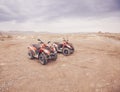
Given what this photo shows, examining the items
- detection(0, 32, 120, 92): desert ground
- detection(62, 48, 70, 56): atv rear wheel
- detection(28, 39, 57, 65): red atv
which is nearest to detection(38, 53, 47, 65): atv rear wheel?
detection(28, 39, 57, 65): red atv

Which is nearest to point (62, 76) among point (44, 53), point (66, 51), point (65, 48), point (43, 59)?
point (43, 59)

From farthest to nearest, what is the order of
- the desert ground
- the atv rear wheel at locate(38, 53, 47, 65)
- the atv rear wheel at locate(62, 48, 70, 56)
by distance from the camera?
the atv rear wheel at locate(62, 48, 70, 56)
the atv rear wheel at locate(38, 53, 47, 65)
the desert ground

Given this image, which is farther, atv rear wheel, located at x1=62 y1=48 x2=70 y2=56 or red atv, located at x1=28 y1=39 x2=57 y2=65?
atv rear wheel, located at x1=62 y1=48 x2=70 y2=56

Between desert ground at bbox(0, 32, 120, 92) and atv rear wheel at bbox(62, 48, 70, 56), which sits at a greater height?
atv rear wheel at bbox(62, 48, 70, 56)

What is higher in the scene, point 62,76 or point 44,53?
point 44,53

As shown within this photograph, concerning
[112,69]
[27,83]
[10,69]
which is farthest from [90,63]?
[10,69]

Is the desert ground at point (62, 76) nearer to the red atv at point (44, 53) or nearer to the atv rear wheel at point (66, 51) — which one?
the red atv at point (44, 53)

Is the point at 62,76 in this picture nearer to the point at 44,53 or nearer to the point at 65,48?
the point at 44,53

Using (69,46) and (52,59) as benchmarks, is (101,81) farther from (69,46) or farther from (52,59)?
(69,46)

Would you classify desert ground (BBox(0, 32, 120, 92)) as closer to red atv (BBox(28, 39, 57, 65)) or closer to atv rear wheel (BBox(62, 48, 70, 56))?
red atv (BBox(28, 39, 57, 65))

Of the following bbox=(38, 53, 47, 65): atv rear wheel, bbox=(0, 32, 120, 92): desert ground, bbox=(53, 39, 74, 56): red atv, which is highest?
bbox=(53, 39, 74, 56): red atv

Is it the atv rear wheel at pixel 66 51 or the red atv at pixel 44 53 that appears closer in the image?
the red atv at pixel 44 53

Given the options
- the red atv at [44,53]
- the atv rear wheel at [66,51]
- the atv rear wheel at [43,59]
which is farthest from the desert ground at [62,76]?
the atv rear wheel at [66,51]

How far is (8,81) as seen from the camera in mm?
7012
